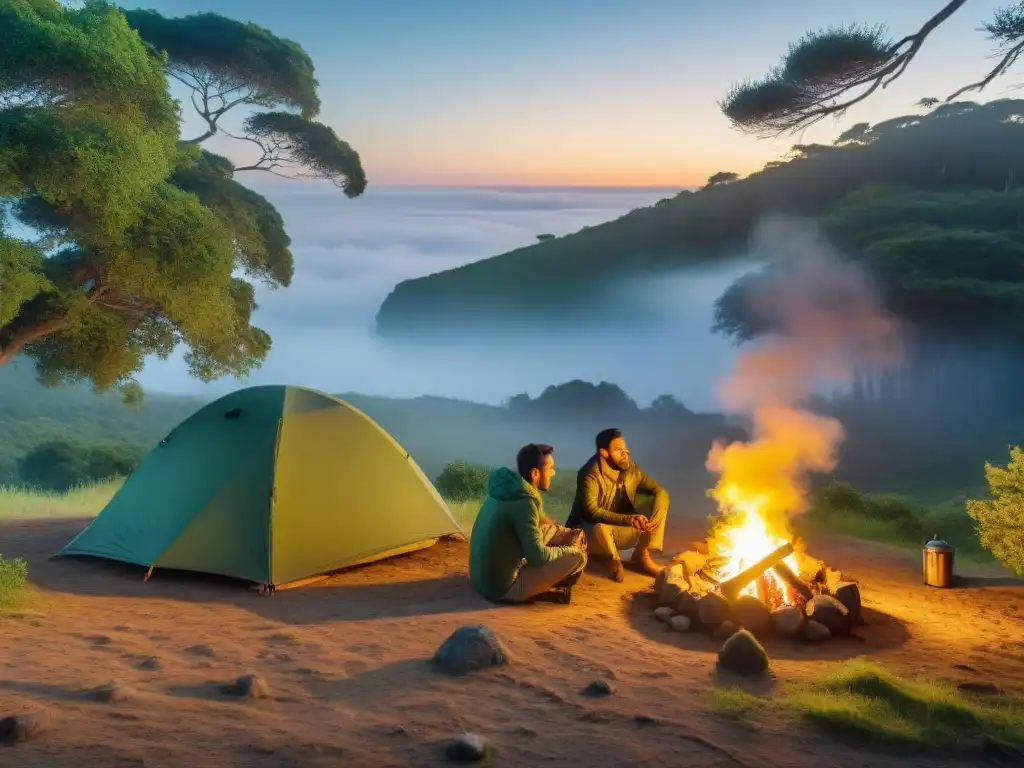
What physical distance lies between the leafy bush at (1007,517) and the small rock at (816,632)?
2.54m

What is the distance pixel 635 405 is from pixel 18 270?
21769mm

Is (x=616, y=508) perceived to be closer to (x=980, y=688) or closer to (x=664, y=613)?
(x=664, y=613)

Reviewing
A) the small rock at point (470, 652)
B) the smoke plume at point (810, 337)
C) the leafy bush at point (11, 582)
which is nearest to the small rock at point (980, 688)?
the small rock at point (470, 652)

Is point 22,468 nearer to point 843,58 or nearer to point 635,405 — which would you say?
point 635,405

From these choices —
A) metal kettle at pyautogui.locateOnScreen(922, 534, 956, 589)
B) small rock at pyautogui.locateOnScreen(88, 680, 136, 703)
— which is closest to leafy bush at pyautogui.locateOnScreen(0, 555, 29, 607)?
small rock at pyautogui.locateOnScreen(88, 680, 136, 703)

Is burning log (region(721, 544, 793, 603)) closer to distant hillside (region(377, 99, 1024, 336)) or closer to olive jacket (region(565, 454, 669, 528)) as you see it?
olive jacket (region(565, 454, 669, 528))

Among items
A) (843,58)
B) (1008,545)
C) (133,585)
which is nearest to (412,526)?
(133,585)

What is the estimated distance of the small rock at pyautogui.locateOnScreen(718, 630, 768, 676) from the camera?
5.38 metres

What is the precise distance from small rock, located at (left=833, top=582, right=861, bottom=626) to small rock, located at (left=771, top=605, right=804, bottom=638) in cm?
44

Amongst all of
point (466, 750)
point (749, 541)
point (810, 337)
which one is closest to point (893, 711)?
point (466, 750)

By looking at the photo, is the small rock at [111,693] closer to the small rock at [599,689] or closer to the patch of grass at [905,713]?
the small rock at [599,689]

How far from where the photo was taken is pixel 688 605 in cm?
682

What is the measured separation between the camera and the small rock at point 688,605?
6.79 meters

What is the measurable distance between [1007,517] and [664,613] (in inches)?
142
